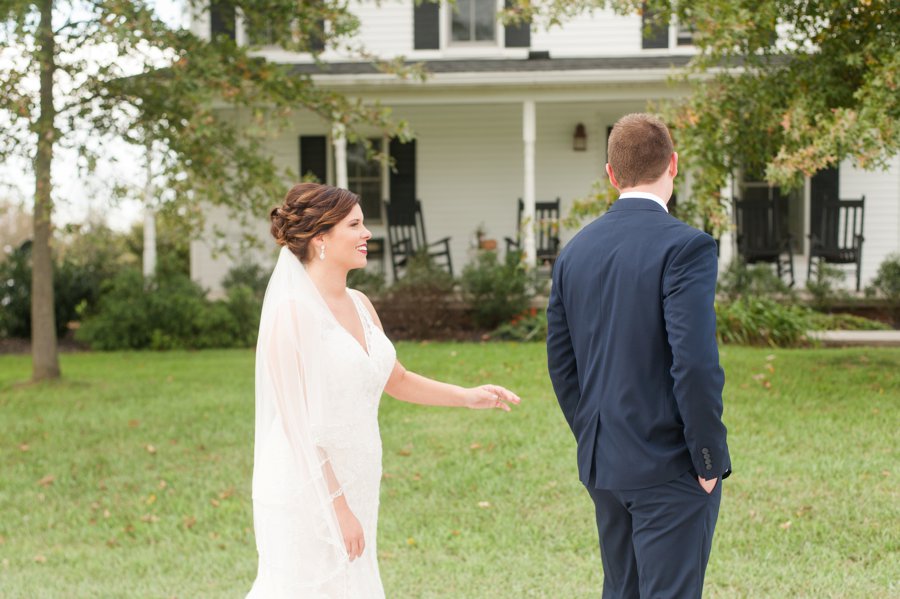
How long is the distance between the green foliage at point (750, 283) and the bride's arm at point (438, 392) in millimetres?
11544

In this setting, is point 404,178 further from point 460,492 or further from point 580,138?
point 460,492

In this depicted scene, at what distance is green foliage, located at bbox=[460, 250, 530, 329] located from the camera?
1476 cm

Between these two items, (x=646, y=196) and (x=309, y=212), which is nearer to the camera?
(x=646, y=196)

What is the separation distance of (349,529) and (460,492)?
3906 millimetres

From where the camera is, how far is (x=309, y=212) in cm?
336

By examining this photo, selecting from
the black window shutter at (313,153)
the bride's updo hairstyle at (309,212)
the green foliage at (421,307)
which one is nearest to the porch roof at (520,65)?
the black window shutter at (313,153)

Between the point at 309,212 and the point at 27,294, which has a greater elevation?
the point at 309,212

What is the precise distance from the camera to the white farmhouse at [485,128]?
1641 centimetres

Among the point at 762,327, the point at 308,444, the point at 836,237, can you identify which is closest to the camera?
the point at 308,444

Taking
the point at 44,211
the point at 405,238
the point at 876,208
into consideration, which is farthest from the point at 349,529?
the point at 876,208

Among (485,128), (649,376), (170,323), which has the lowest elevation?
(170,323)

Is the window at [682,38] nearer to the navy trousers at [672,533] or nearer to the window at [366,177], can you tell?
the window at [366,177]

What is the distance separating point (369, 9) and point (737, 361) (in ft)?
33.1

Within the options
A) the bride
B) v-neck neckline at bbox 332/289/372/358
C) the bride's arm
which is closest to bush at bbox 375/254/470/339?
the bride's arm
